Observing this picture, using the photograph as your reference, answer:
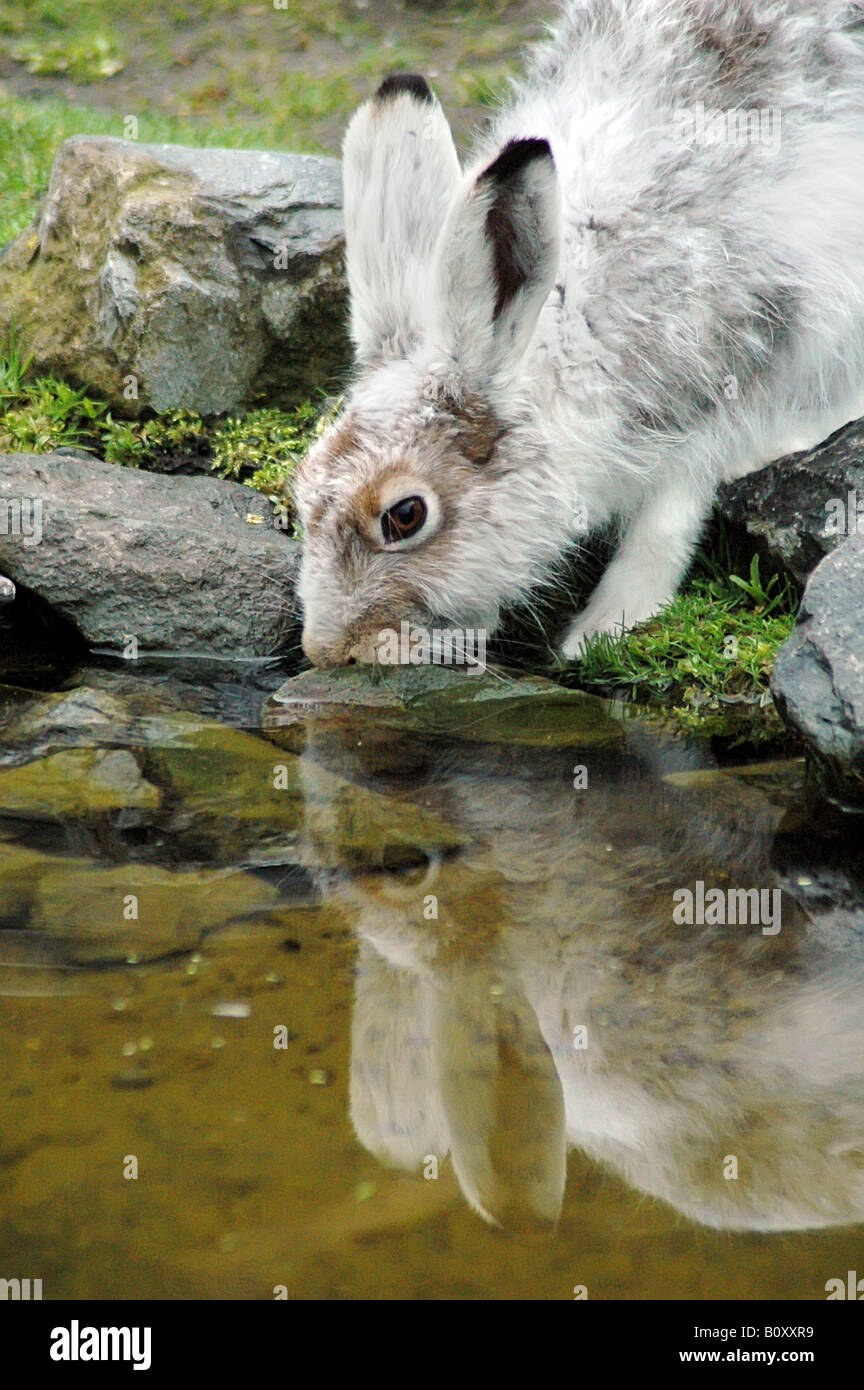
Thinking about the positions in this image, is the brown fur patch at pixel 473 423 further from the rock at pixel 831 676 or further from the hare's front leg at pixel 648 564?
the rock at pixel 831 676

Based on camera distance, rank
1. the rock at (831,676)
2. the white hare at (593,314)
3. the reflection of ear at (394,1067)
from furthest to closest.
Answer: the white hare at (593,314)
the rock at (831,676)
the reflection of ear at (394,1067)

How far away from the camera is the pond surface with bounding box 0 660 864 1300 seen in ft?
7.52

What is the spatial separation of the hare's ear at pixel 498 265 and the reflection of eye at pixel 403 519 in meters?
0.47

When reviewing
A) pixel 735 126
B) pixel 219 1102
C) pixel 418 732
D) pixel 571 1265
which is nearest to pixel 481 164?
pixel 735 126

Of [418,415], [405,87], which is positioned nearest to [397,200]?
[405,87]

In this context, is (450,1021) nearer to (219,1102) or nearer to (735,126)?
(219,1102)

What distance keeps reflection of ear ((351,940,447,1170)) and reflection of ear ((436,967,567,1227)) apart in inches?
1.4

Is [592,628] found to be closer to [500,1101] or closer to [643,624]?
[643,624]

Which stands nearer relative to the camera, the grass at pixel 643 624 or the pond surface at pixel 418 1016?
the pond surface at pixel 418 1016

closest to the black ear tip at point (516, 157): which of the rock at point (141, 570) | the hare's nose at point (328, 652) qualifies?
the hare's nose at point (328, 652)

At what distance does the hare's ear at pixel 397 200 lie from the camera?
4.51 metres

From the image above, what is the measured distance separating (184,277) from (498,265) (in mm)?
2211

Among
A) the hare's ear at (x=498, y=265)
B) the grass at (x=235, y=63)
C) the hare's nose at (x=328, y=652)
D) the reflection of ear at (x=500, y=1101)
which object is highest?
the grass at (x=235, y=63)

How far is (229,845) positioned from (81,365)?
3370mm
